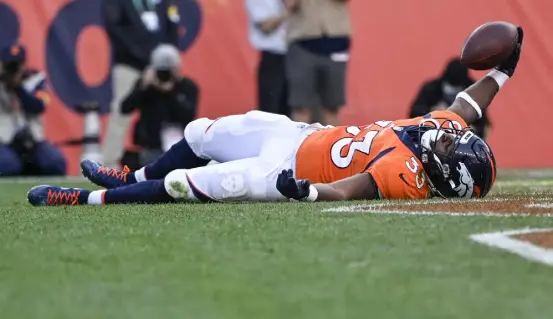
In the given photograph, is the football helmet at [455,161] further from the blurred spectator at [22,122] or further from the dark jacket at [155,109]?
the blurred spectator at [22,122]

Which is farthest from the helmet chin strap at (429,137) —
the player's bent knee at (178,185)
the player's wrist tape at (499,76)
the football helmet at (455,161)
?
the player's bent knee at (178,185)

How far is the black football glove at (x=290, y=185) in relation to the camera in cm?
364

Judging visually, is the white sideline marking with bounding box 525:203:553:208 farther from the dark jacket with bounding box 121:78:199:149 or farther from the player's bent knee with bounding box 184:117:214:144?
the dark jacket with bounding box 121:78:199:149

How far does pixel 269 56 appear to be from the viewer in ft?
26.7

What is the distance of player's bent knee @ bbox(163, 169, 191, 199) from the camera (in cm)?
397

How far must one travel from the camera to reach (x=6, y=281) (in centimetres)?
236

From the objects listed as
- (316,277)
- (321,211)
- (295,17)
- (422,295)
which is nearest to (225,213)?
(321,211)

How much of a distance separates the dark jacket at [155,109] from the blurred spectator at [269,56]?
1.92 ft

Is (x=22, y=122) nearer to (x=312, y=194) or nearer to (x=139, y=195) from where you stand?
(x=139, y=195)

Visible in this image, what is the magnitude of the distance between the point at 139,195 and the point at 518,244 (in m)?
1.78

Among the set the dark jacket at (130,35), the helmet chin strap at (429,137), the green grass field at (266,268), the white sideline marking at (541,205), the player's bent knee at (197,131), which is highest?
the dark jacket at (130,35)

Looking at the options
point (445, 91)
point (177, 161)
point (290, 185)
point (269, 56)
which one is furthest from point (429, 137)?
point (445, 91)

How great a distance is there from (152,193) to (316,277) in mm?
1843

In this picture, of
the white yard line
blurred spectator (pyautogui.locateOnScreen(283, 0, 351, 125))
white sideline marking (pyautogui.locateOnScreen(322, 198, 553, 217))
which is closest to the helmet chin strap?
white sideline marking (pyautogui.locateOnScreen(322, 198, 553, 217))
